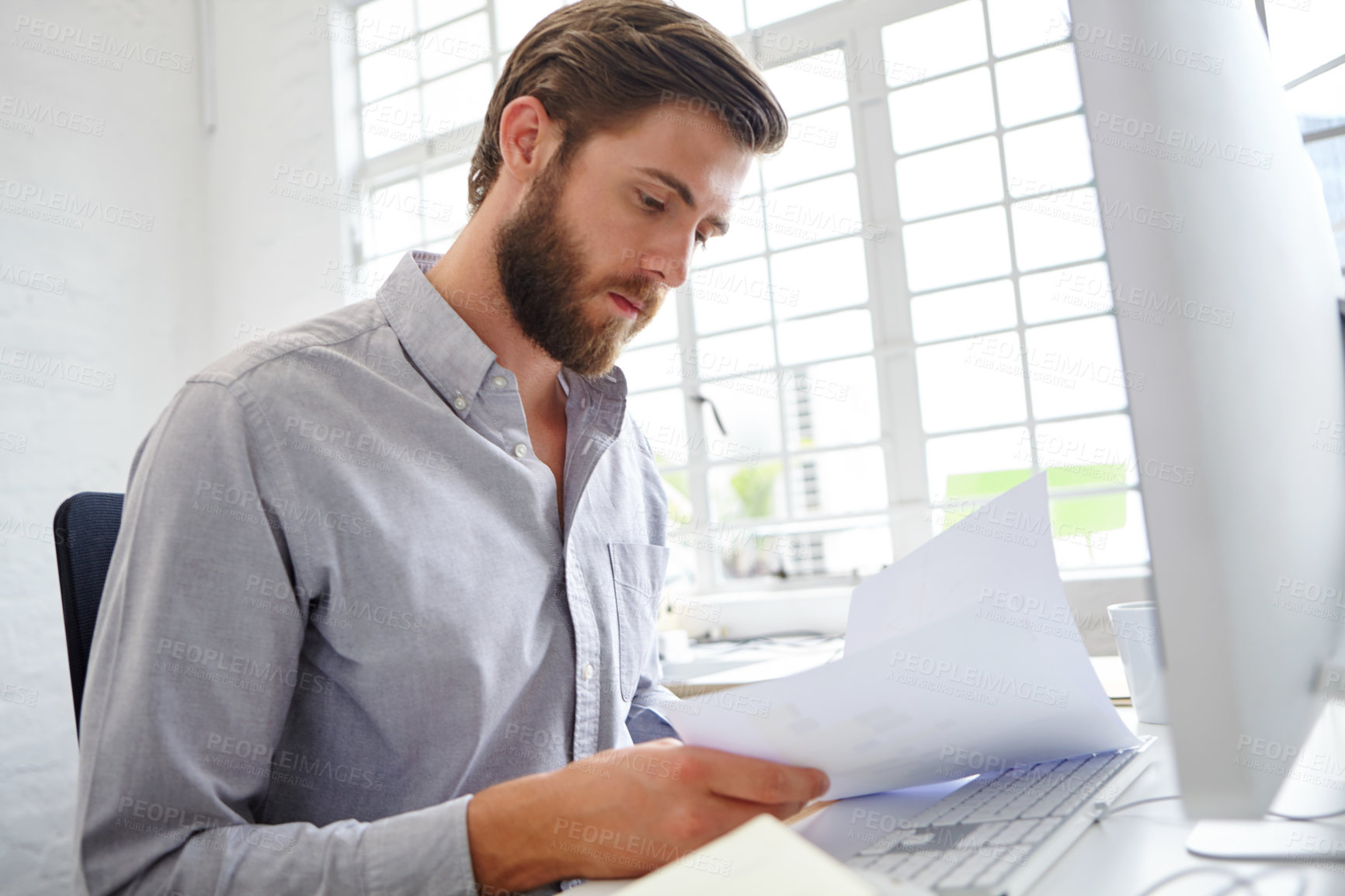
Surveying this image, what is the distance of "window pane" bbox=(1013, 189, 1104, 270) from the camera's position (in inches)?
91.4

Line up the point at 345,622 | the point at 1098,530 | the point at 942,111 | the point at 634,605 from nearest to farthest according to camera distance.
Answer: the point at 345,622
the point at 634,605
the point at 1098,530
the point at 942,111

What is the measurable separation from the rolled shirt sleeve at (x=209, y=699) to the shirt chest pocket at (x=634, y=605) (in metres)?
0.32

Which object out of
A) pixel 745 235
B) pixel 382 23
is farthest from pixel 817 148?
pixel 382 23

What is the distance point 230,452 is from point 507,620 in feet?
0.89

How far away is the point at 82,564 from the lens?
0.89 m

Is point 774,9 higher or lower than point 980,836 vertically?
higher

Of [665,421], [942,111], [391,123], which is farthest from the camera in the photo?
[391,123]

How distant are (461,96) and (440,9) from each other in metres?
0.38

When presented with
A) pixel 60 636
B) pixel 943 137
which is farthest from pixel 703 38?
pixel 60 636

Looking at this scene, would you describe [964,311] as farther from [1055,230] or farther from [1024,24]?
[1024,24]

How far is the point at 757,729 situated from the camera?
0.52 m

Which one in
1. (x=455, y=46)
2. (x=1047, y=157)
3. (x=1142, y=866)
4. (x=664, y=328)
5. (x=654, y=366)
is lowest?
(x=1142, y=866)

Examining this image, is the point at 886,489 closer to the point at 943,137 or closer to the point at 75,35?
the point at 943,137

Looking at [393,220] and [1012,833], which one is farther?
[393,220]
